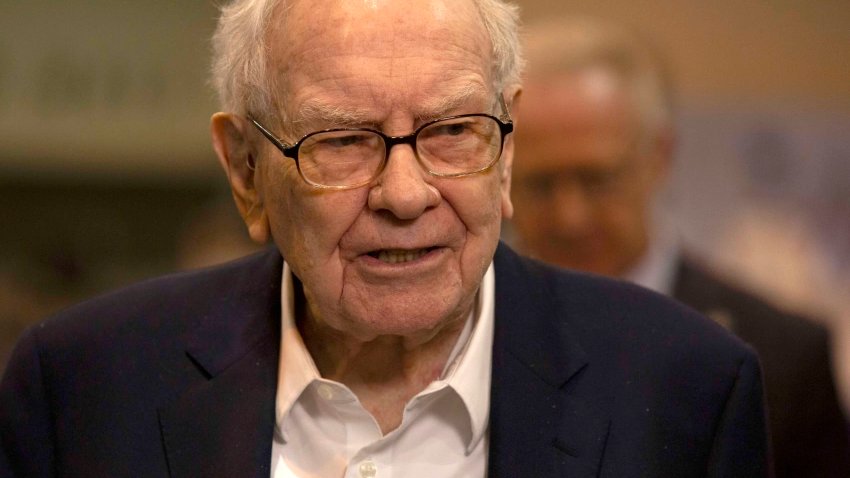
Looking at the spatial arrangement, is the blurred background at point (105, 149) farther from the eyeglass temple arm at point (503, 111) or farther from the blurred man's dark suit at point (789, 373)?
the eyeglass temple arm at point (503, 111)

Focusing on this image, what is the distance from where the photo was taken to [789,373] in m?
2.48

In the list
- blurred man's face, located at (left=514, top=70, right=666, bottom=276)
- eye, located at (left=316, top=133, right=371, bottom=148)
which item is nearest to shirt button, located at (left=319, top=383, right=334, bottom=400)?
eye, located at (left=316, top=133, right=371, bottom=148)

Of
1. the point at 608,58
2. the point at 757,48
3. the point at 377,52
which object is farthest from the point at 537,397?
the point at 757,48

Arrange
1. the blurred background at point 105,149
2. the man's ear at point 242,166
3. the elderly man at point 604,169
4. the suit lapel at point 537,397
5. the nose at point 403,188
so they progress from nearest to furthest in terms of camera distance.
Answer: the nose at point 403,188, the suit lapel at point 537,397, the man's ear at point 242,166, the elderly man at point 604,169, the blurred background at point 105,149

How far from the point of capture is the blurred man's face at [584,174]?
102 inches

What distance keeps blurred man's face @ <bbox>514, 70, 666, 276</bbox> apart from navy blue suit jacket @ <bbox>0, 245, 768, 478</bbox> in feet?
2.27

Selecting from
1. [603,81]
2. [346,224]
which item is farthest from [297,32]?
[603,81]

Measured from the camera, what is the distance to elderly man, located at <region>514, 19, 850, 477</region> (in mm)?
2588

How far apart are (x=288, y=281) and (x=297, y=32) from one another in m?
0.51

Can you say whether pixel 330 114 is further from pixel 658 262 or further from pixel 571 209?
pixel 658 262

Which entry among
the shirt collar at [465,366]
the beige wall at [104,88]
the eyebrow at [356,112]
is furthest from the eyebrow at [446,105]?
the beige wall at [104,88]

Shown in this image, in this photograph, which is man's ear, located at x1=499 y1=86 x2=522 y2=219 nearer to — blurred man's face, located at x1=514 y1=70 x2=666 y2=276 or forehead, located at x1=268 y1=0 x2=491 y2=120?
forehead, located at x1=268 y1=0 x2=491 y2=120

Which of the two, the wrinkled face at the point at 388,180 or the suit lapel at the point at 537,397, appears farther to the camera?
the suit lapel at the point at 537,397

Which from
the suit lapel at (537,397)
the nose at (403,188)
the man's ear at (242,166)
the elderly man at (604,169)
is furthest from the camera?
the elderly man at (604,169)
